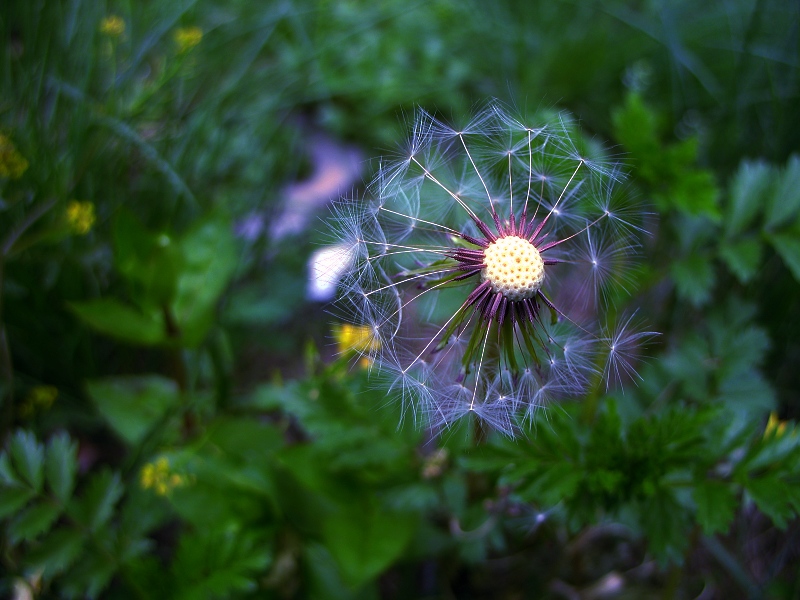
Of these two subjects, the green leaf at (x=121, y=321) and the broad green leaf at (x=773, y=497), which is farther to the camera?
the green leaf at (x=121, y=321)

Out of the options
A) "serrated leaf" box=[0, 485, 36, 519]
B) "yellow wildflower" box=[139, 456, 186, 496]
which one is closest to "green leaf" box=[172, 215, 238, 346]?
"yellow wildflower" box=[139, 456, 186, 496]

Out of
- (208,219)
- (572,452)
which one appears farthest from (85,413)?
(572,452)

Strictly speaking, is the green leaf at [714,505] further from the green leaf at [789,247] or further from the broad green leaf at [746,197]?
the broad green leaf at [746,197]

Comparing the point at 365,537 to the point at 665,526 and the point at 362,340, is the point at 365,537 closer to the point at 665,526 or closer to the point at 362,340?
the point at 362,340

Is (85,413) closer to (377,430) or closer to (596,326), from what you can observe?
(377,430)

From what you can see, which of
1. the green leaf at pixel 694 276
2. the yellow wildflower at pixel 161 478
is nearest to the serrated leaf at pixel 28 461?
the yellow wildflower at pixel 161 478
